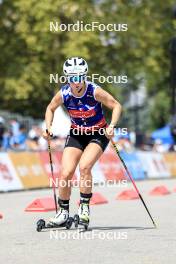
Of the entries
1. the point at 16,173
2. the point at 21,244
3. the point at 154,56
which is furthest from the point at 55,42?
the point at 21,244

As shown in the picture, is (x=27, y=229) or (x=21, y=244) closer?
(x=21, y=244)

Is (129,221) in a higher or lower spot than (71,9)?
lower

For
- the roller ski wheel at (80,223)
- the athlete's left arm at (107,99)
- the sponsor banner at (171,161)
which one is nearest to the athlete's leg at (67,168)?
the roller ski wheel at (80,223)

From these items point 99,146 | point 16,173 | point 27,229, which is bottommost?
point 16,173

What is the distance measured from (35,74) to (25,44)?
2635mm

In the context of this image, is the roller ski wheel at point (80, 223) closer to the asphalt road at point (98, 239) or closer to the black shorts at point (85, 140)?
the asphalt road at point (98, 239)

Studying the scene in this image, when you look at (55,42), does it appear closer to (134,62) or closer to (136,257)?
(134,62)

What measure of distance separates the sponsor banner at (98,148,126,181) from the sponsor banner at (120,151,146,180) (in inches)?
46.3

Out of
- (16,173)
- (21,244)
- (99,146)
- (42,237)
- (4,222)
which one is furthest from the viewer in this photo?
(16,173)

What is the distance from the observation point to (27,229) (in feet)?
35.8

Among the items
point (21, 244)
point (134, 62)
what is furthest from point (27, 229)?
point (134, 62)

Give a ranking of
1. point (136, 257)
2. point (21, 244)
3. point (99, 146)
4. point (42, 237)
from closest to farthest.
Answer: point (136, 257), point (21, 244), point (42, 237), point (99, 146)

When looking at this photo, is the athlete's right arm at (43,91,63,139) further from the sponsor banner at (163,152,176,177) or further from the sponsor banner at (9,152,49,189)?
the sponsor banner at (163,152,176,177)

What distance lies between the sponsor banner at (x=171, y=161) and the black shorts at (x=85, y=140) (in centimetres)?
1851
